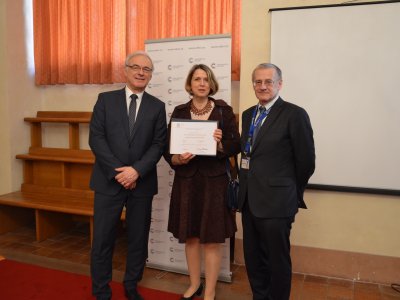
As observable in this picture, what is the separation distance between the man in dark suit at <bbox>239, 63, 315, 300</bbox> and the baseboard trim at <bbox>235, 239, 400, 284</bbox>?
1.03 metres

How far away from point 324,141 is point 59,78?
316 cm

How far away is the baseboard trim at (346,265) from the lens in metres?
2.92

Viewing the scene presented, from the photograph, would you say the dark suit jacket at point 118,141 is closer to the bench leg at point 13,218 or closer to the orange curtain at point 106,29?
the orange curtain at point 106,29

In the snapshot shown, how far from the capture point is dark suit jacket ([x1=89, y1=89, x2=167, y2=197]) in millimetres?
2412

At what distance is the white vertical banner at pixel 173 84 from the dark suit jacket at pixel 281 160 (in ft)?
2.83

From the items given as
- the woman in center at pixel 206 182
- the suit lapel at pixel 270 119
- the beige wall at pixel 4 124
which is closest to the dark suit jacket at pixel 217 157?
the woman in center at pixel 206 182

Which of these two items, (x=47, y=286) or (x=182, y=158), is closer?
(x=182, y=158)

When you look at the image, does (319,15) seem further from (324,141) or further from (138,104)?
(138,104)

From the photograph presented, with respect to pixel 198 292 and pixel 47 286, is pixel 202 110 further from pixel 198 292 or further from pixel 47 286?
pixel 47 286

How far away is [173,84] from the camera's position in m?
3.04

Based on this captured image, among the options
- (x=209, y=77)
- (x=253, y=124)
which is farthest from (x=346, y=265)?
(x=209, y=77)

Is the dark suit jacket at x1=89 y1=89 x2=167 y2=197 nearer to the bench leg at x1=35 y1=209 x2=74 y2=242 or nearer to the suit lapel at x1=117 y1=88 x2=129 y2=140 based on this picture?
the suit lapel at x1=117 y1=88 x2=129 y2=140

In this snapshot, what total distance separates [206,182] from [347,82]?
1.41 m

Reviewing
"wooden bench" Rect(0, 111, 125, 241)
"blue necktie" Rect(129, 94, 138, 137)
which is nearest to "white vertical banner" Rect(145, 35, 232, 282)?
"blue necktie" Rect(129, 94, 138, 137)
